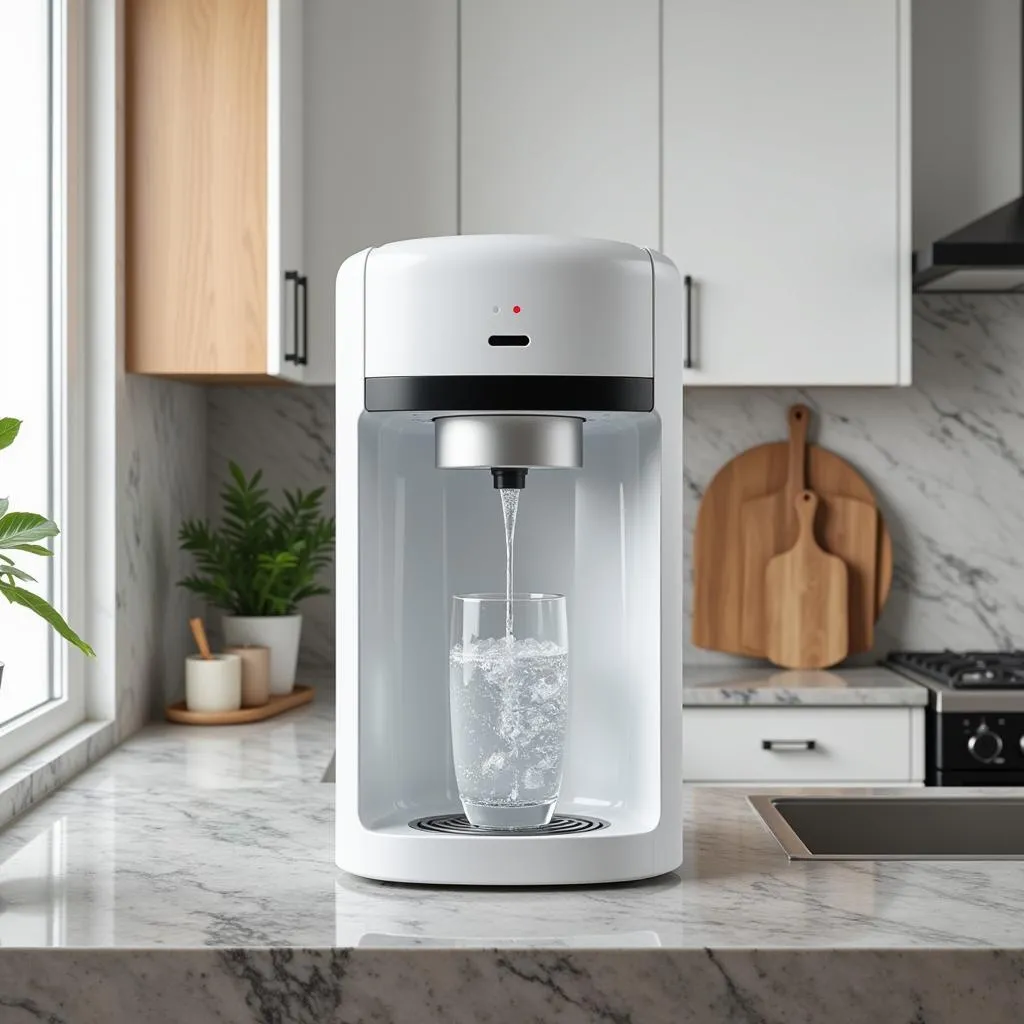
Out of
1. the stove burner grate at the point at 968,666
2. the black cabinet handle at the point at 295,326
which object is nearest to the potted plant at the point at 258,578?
the black cabinet handle at the point at 295,326

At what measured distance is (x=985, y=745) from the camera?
2.46m

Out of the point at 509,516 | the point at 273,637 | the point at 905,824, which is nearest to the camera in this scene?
the point at 509,516

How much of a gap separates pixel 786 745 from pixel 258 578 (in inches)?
41.3

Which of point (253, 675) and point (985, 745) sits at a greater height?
point (253, 675)

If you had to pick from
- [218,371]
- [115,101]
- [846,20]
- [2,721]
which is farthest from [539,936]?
[846,20]

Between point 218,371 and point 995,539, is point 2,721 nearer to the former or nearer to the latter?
point 218,371

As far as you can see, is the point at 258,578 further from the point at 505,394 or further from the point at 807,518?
the point at 505,394

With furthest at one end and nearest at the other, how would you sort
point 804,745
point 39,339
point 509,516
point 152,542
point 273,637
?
point 804,745 < point 273,637 < point 152,542 < point 39,339 < point 509,516

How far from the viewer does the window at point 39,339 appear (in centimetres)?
185

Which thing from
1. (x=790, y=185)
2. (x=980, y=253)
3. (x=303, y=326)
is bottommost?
(x=303, y=326)

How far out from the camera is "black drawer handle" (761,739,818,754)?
8.36 ft

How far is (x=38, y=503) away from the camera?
6.31ft

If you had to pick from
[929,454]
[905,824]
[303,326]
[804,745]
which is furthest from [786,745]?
[303,326]

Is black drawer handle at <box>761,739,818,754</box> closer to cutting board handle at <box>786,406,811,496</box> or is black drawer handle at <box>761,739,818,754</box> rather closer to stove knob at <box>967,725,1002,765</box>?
stove knob at <box>967,725,1002,765</box>
